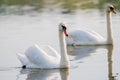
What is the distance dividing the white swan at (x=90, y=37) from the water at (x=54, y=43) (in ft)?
1.07

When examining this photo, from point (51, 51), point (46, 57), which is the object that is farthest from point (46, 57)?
point (51, 51)

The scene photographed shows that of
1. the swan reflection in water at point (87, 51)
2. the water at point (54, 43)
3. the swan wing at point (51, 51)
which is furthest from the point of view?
the swan reflection in water at point (87, 51)

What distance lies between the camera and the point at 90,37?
21.6 meters

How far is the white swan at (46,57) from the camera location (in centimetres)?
1709

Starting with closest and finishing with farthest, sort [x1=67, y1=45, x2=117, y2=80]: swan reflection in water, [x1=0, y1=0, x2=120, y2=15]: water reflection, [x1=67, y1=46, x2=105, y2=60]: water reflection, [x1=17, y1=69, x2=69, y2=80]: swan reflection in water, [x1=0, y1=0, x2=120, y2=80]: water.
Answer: [x1=17, y1=69, x2=69, y2=80]: swan reflection in water < [x1=0, y1=0, x2=120, y2=80]: water < [x1=67, y1=45, x2=117, y2=80]: swan reflection in water < [x1=67, y1=46, x2=105, y2=60]: water reflection < [x1=0, y1=0, x2=120, y2=15]: water reflection

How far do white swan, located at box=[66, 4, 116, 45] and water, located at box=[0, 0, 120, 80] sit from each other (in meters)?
0.33

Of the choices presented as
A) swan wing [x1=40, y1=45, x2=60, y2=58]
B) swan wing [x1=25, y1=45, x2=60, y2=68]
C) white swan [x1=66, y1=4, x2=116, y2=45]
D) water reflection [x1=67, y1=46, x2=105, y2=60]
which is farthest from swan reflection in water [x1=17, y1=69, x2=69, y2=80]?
white swan [x1=66, y1=4, x2=116, y2=45]

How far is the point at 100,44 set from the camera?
69.8 ft

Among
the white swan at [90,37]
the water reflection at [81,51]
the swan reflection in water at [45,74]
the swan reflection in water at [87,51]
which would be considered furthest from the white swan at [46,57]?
the white swan at [90,37]

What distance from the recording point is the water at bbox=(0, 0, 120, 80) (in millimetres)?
16219

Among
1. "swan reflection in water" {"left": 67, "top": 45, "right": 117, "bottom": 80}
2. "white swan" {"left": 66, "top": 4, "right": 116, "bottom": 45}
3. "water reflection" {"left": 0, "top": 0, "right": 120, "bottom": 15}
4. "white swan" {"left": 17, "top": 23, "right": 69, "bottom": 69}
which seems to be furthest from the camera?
"water reflection" {"left": 0, "top": 0, "right": 120, "bottom": 15}

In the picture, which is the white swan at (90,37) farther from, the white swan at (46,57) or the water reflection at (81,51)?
the white swan at (46,57)

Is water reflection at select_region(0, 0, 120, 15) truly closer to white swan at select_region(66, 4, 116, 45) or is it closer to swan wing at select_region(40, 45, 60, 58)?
white swan at select_region(66, 4, 116, 45)

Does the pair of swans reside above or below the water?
above
